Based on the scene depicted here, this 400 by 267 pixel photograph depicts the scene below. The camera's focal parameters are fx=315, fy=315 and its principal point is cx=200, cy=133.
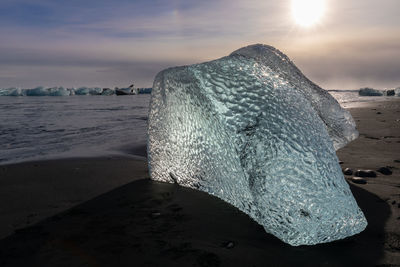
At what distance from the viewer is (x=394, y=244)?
1855 mm

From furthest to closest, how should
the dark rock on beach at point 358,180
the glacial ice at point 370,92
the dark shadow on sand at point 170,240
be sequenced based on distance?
the glacial ice at point 370,92, the dark rock on beach at point 358,180, the dark shadow on sand at point 170,240

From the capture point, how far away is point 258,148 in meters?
2.01

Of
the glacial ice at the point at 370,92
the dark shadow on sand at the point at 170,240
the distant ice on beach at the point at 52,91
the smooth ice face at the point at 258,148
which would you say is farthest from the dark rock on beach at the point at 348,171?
the distant ice on beach at the point at 52,91

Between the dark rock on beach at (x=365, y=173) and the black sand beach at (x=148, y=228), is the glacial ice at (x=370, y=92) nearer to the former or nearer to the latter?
the black sand beach at (x=148, y=228)

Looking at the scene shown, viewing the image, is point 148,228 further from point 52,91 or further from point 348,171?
point 52,91

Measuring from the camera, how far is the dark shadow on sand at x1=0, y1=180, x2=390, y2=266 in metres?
1.73

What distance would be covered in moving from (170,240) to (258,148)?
796 mm

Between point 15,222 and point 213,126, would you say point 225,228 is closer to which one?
point 213,126

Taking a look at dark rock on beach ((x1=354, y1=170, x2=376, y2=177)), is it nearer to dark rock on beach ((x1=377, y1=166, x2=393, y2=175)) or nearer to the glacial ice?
dark rock on beach ((x1=377, y1=166, x2=393, y2=175))

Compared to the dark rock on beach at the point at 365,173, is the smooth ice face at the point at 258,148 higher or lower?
higher

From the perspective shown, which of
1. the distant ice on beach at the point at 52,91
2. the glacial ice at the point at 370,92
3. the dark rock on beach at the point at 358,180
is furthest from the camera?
the distant ice on beach at the point at 52,91

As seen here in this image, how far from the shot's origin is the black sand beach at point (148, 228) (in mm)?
1747

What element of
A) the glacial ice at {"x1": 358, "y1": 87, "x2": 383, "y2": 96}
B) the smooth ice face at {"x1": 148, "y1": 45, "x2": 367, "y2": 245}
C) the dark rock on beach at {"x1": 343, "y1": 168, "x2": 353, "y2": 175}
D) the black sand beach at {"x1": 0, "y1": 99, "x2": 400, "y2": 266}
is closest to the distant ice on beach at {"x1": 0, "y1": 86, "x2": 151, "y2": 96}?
the glacial ice at {"x1": 358, "y1": 87, "x2": 383, "y2": 96}

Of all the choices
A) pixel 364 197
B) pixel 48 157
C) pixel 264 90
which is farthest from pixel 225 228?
pixel 48 157
